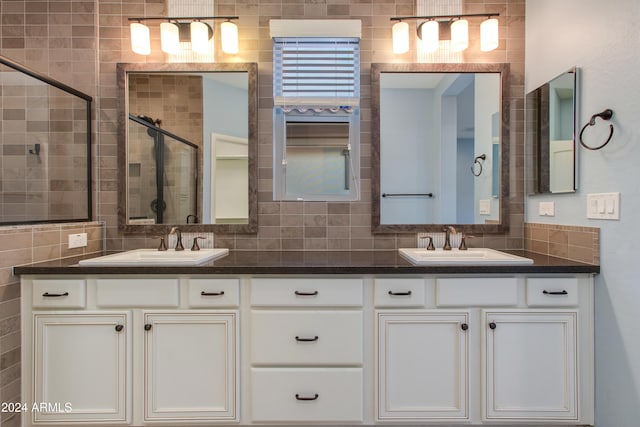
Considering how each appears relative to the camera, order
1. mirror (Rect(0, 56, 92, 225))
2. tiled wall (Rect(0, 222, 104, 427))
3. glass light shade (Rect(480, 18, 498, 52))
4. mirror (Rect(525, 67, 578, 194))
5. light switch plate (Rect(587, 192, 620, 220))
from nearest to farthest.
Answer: light switch plate (Rect(587, 192, 620, 220)) → tiled wall (Rect(0, 222, 104, 427)) → mirror (Rect(525, 67, 578, 194)) → mirror (Rect(0, 56, 92, 225)) → glass light shade (Rect(480, 18, 498, 52))

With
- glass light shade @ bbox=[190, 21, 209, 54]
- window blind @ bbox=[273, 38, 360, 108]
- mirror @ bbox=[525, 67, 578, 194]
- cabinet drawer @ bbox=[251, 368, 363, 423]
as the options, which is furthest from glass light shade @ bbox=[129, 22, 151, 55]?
mirror @ bbox=[525, 67, 578, 194]

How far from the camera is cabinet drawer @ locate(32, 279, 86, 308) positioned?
1.58 meters

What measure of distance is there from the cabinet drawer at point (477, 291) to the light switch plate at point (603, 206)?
0.47 metres

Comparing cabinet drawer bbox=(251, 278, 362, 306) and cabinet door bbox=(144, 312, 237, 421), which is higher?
cabinet drawer bbox=(251, 278, 362, 306)

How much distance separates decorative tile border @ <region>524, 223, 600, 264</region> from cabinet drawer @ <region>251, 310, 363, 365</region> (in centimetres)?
114

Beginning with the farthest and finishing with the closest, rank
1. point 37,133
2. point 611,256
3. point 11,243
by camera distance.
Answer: point 37,133, point 11,243, point 611,256

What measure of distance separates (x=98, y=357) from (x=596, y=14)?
284 cm

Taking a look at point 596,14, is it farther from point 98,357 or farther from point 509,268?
point 98,357

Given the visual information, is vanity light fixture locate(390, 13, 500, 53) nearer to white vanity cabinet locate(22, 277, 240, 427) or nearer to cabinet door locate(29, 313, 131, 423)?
white vanity cabinet locate(22, 277, 240, 427)

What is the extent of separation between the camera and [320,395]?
1588mm

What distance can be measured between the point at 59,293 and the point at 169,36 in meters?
1.59

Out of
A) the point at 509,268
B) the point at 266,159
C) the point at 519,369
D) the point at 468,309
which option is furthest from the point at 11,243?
the point at 519,369

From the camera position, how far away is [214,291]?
1590mm

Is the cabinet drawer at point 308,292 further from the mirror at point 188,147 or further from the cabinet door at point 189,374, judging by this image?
the mirror at point 188,147
